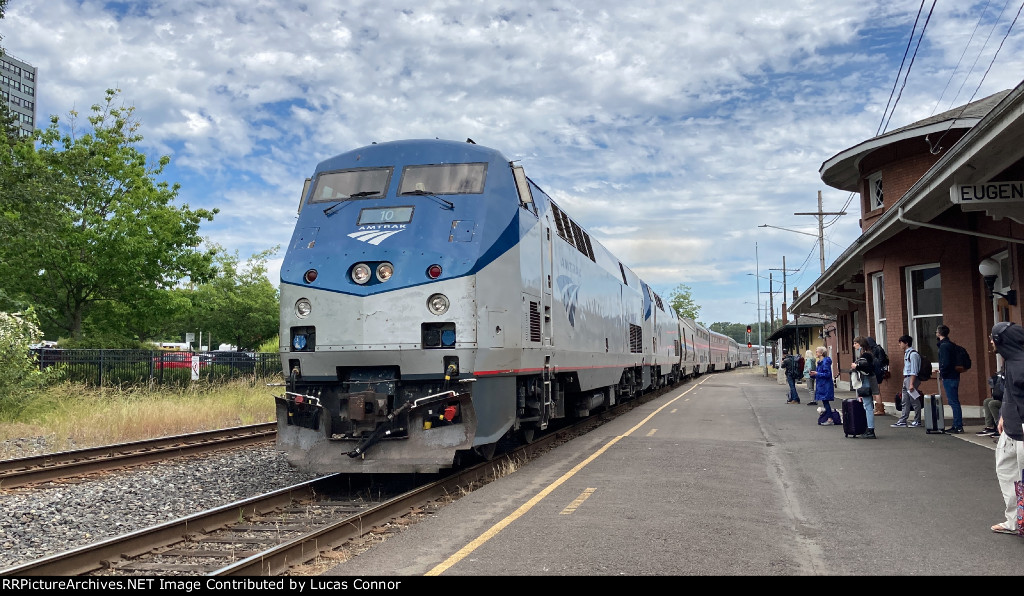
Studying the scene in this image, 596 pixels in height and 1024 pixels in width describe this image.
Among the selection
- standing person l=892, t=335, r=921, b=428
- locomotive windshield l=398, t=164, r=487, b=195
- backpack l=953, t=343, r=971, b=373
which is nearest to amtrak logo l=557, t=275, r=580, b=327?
locomotive windshield l=398, t=164, r=487, b=195

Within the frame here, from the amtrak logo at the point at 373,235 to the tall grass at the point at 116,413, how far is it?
7.21 m

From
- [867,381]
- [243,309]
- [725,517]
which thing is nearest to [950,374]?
[867,381]

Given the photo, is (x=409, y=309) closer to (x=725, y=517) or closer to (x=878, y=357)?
(x=725, y=517)

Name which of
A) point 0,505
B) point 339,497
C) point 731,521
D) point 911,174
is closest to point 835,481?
point 731,521

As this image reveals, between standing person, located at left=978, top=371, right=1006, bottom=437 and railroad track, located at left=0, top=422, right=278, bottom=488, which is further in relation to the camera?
standing person, located at left=978, top=371, right=1006, bottom=437

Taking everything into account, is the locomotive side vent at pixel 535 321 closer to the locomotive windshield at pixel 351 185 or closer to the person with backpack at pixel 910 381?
the locomotive windshield at pixel 351 185

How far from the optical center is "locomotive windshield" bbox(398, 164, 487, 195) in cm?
902

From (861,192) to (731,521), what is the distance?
54.6 feet

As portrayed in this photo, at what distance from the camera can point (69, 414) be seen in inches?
586

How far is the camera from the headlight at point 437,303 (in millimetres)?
8125

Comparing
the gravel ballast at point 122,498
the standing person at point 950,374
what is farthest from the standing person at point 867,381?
the gravel ballast at point 122,498

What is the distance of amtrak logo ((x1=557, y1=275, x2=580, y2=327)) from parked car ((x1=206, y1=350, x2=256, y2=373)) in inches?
610

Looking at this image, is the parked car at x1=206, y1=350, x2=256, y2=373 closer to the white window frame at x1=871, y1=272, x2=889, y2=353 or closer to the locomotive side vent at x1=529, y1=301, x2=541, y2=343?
the locomotive side vent at x1=529, y1=301, x2=541, y2=343

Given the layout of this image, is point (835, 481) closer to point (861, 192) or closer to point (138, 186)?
point (861, 192)
